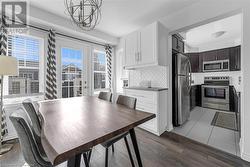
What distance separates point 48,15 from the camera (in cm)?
249

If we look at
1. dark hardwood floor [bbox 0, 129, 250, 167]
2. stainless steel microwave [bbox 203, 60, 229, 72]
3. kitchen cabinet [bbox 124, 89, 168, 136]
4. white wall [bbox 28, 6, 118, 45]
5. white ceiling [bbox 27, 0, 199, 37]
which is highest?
white ceiling [bbox 27, 0, 199, 37]

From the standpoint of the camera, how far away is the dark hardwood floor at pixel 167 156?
1.62 meters

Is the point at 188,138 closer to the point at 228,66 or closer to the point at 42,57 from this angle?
the point at 228,66

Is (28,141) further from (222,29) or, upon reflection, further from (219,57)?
(219,57)

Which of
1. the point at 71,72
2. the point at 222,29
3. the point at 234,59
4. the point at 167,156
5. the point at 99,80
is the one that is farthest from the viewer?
the point at 99,80

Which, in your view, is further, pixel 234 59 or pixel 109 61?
pixel 109 61

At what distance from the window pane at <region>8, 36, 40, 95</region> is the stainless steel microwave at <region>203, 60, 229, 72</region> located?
5.47 metres

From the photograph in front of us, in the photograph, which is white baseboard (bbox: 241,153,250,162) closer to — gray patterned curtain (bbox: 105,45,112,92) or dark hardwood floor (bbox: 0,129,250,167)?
dark hardwood floor (bbox: 0,129,250,167)

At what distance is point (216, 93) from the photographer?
4160 mm

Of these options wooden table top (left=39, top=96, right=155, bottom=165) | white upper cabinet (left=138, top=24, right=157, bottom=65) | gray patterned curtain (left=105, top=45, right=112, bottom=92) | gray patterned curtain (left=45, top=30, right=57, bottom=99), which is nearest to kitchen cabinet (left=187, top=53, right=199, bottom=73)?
white upper cabinet (left=138, top=24, right=157, bottom=65)

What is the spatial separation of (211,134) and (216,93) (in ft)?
7.76

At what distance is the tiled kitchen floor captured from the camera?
2023mm

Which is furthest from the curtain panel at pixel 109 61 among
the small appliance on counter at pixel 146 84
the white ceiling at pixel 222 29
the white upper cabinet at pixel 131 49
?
the white ceiling at pixel 222 29

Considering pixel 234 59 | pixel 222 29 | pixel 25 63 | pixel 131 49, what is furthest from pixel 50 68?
pixel 234 59
